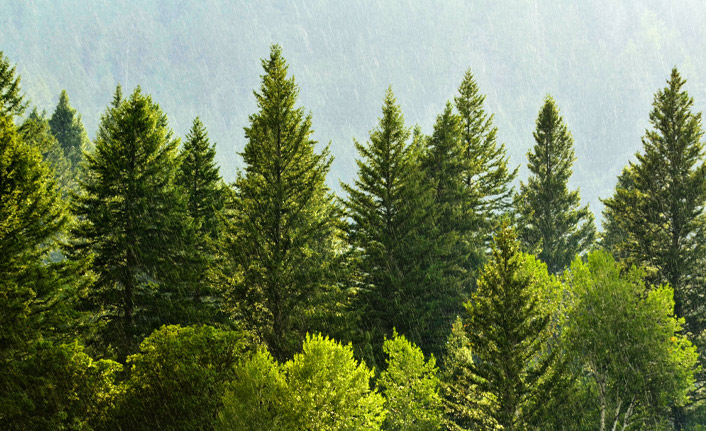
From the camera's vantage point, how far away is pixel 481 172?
35281 mm

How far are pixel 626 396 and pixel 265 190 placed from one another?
19359 mm

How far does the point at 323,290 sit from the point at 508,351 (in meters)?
8.89

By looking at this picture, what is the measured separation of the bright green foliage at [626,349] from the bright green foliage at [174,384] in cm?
1622

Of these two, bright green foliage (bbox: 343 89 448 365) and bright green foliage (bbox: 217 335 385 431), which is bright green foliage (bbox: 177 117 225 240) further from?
bright green foliage (bbox: 217 335 385 431)

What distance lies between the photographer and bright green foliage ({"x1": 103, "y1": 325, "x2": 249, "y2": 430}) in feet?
50.9

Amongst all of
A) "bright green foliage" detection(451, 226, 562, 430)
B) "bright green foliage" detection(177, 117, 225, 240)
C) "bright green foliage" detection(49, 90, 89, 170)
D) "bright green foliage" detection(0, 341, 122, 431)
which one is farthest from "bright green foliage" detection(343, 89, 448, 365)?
"bright green foliage" detection(49, 90, 89, 170)

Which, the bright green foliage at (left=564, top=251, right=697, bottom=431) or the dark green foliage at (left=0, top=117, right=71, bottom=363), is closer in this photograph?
the dark green foliage at (left=0, top=117, right=71, bottom=363)

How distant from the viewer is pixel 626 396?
2231 centimetres

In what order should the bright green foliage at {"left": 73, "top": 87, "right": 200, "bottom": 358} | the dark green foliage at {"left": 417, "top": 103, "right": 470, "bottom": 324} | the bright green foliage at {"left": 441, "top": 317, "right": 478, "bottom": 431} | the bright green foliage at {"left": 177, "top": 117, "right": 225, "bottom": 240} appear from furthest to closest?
the bright green foliage at {"left": 177, "top": 117, "right": 225, "bottom": 240} < the dark green foliage at {"left": 417, "top": 103, "right": 470, "bottom": 324} < the bright green foliage at {"left": 73, "top": 87, "right": 200, "bottom": 358} < the bright green foliage at {"left": 441, "top": 317, "right": 478, "bottom": 431}

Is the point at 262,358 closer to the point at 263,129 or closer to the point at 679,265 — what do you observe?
the point at 263,129

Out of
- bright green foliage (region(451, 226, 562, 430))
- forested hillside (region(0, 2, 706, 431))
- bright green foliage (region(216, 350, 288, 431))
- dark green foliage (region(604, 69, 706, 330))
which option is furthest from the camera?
dark green foliage (region(604, 69, 706, 330))

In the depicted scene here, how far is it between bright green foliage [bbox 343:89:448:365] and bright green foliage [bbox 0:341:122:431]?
14.3 m

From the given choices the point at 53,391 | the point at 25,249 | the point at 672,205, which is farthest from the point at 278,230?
the point at 672,205

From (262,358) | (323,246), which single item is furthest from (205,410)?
(323,246)
